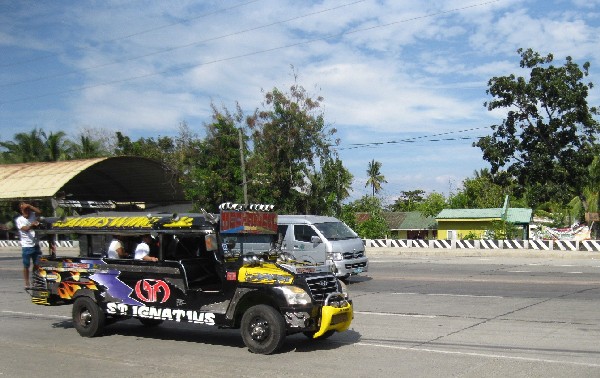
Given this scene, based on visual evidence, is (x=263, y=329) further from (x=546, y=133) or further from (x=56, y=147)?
(x=56, y=147)

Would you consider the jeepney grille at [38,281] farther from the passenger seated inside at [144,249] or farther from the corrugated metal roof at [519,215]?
the corrugated metal roof at [519,215]

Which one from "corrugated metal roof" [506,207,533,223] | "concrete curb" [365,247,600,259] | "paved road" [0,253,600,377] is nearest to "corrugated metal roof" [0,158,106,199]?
"concrete curb" [365,247,600,259]

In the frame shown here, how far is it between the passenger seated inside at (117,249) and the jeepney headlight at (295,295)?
315 cm

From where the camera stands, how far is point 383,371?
7.91 metres

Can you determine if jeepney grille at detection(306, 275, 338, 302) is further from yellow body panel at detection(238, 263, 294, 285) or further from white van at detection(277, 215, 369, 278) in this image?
white van at detection(277, 215, 369, 278)

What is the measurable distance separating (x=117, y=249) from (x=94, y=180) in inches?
1265

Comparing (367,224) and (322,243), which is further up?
(367,224)

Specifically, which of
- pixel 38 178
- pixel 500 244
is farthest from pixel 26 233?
pixel 38 178

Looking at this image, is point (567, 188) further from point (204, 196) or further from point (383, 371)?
point (383, 371)

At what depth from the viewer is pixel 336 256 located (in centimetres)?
1789

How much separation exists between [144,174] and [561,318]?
1389 inches

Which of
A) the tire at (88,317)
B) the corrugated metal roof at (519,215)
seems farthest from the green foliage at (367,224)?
the tire at (88,317)

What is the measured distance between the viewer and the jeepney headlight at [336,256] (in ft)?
58.6

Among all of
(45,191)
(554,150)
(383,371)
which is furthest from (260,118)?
(383,371)
